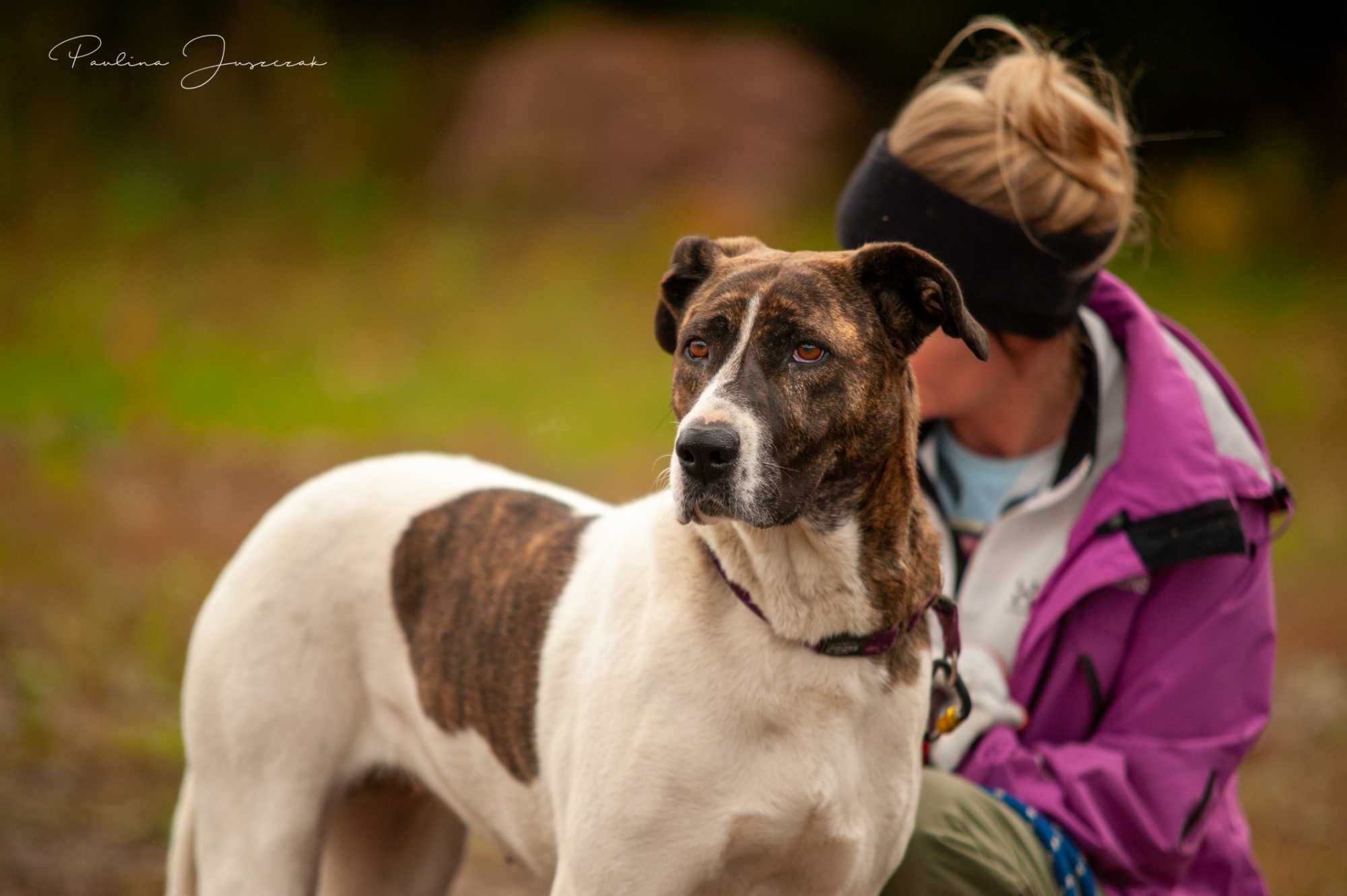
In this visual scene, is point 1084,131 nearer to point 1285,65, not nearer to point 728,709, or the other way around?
point 728,709

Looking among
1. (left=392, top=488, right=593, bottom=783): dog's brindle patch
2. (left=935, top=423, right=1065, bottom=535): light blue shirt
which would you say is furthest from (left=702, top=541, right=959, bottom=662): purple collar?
(left=935, top=423, right=1065, bottom=535): light blue shirt

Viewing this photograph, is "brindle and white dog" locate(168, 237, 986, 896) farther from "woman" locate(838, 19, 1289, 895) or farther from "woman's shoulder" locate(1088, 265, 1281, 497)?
"woman's shoulder" locate(1088, 265, 1281, 497)

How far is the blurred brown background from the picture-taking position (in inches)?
212

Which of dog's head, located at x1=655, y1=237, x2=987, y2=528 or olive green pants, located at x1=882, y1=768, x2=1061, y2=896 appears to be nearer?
dog's head, located at x1=655, y1=237, x2=987, y2=528

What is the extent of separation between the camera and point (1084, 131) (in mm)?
3051

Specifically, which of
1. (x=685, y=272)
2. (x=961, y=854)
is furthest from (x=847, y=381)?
(x=961, y=854)

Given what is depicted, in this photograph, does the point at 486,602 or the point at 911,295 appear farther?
the point at 486,602

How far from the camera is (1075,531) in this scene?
9.61 feet

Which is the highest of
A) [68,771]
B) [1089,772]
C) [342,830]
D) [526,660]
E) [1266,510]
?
[1266,510]

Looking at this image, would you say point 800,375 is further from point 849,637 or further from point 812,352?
point 849,637

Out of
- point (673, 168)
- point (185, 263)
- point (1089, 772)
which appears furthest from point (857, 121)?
point (1089, 772)

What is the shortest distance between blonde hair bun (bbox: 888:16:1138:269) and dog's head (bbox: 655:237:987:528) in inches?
26.1

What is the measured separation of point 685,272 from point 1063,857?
132 centimetres

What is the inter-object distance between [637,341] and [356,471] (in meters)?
6.40
